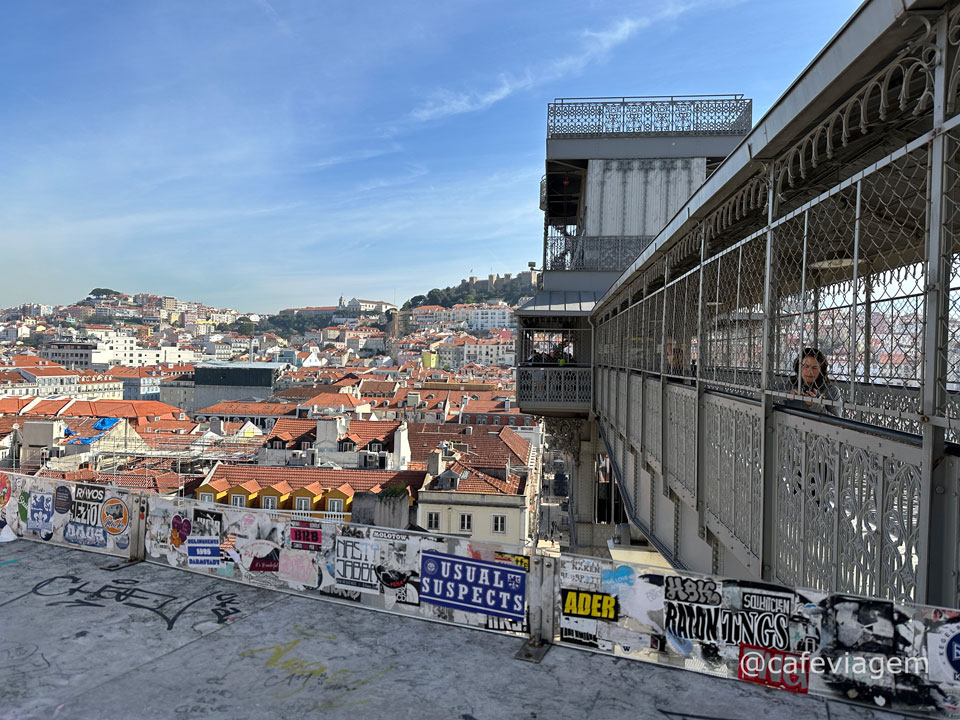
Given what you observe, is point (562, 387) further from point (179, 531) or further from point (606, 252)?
point (179, 531)

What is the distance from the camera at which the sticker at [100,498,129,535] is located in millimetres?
7176

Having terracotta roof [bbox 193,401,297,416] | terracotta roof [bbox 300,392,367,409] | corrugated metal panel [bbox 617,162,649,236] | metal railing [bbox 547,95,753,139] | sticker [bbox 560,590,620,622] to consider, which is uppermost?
metal railing [bbox 547,95,753,139]

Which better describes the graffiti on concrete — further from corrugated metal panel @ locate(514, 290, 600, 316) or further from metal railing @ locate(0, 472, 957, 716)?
corrugated metal panel @ locate(514, 290, 600, 316)

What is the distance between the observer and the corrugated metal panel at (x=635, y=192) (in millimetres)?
20172

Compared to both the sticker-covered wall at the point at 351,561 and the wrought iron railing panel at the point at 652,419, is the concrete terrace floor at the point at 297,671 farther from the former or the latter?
the wrought iron railing panel at the point at 652,419

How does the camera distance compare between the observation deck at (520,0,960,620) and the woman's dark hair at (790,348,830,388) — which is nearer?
the observation deck at (520,0,960,620)

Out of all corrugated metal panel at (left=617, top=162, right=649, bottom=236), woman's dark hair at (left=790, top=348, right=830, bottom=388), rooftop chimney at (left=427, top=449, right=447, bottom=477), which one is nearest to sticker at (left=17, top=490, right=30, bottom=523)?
woman's dark hair at (left=790, top=348, right=830, bottom=388)

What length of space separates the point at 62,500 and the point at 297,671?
4.86m

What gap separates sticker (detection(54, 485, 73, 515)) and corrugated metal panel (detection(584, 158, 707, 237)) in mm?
15949

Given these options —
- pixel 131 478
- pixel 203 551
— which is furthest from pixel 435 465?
pixel 203 551

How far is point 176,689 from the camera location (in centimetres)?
423

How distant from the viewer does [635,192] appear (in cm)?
2036

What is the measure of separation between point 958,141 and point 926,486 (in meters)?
1.29

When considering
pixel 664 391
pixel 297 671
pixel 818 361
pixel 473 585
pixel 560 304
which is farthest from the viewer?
pixel 560 304
